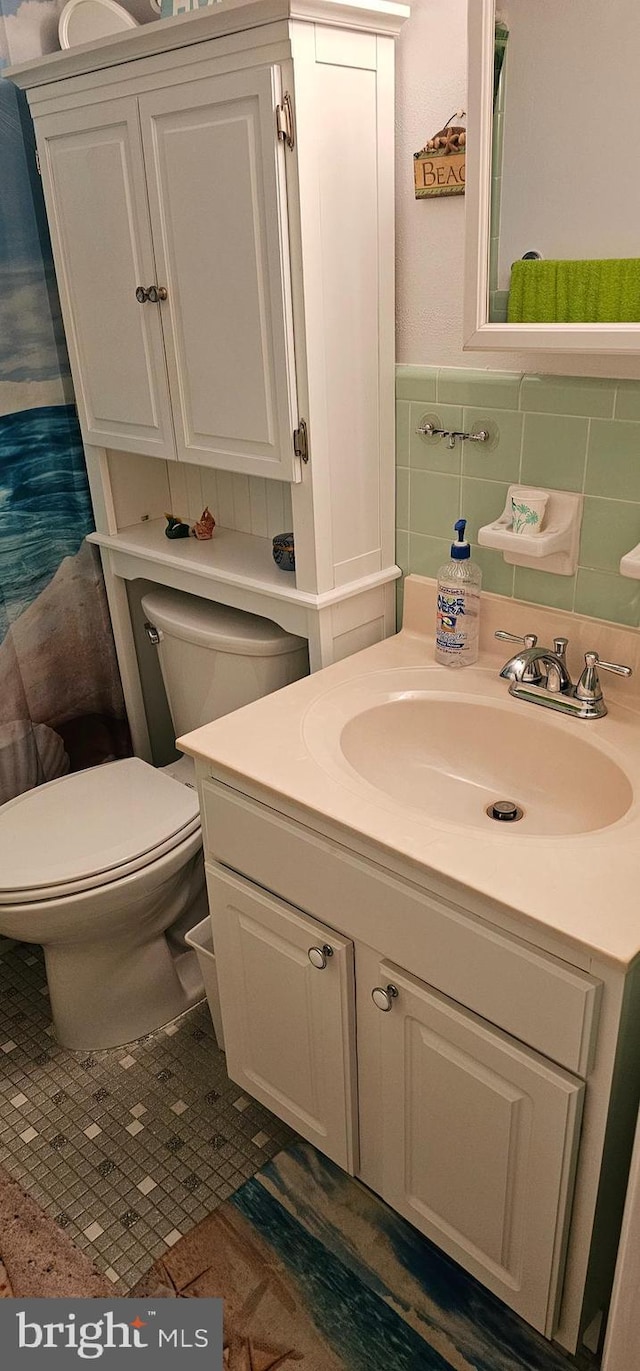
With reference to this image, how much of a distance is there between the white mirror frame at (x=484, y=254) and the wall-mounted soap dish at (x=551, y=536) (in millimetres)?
253

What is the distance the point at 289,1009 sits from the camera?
1.44m

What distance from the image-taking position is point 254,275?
4.67 ft

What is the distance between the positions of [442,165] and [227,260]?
1.09ft

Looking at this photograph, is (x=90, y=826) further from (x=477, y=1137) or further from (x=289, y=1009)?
(x=477, y=1137)

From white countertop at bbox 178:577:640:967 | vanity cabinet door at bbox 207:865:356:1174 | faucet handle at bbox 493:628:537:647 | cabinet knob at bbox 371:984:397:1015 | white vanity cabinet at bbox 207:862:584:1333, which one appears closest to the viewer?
white countertop at bbox 178:577:640:967

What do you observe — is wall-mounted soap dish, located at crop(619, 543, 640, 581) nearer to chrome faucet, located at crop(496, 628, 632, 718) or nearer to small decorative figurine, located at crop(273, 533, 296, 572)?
chrome faucet, located at crop(496, 628, 632, 718)

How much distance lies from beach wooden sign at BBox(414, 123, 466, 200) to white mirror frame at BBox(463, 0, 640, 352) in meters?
0.14

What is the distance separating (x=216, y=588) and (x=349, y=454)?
378 millimetres

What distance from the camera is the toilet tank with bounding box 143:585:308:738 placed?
1757 millimetres

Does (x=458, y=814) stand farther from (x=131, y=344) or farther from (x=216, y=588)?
(x=131, y=344)

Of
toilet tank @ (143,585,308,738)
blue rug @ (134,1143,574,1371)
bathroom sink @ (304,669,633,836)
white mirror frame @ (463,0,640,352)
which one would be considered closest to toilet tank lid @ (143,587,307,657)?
toilet tank @ (143,585,308,738)

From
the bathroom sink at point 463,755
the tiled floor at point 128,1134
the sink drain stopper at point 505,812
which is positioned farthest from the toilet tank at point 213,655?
the tiled floor at point 128,1134

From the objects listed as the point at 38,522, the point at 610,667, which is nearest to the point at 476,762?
the point at 610,667

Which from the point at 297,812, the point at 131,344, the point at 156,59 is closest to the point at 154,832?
the point at 297,812
